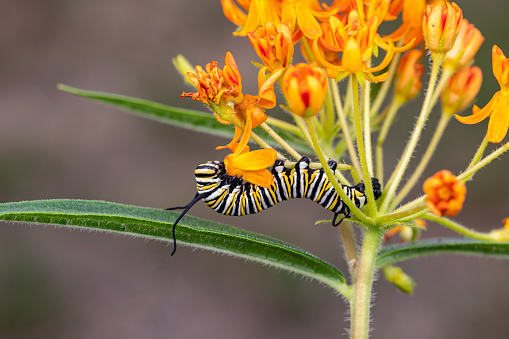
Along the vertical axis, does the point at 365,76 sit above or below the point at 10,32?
below

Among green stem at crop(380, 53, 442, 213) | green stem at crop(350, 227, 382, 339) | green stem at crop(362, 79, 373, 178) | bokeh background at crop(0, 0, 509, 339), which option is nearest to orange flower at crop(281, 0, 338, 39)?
green stem at crop(362, 79, 373, 178)

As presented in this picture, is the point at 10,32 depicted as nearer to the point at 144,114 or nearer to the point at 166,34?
the point at 166,34

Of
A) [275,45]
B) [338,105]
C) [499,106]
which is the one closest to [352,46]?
[275,45]

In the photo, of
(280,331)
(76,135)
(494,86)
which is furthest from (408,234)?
(76,135)

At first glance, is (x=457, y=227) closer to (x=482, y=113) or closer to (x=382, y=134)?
(x=482, y=113)

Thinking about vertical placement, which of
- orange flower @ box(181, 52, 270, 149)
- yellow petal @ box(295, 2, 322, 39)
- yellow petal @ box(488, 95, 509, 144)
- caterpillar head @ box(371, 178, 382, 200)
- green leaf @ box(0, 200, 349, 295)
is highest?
yellow petal @ box(295, 2, 322, 39)

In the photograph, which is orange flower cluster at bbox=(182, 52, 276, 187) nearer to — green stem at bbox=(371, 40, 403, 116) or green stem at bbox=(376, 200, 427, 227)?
green stem at bbox=(376, 200, 427, 227)
